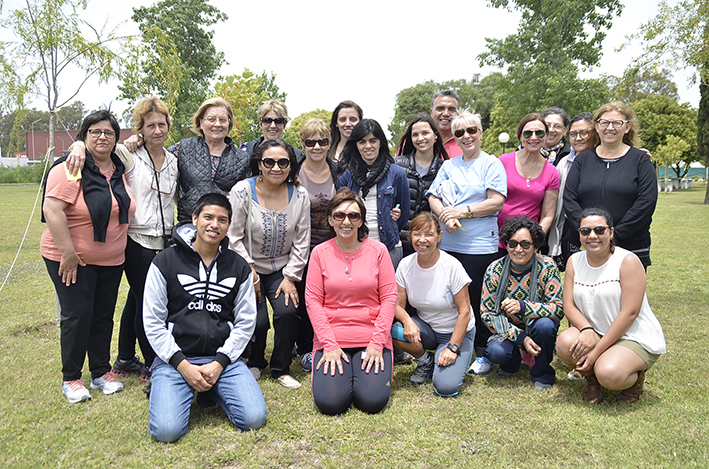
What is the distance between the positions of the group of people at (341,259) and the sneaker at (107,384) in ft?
0.05

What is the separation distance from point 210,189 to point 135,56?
6401 millimetres

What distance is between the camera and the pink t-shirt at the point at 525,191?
496 centimetres

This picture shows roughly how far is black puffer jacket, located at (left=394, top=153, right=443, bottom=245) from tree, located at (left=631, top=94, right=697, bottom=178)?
49265 millimetres

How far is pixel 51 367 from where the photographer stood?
4875 millimetres

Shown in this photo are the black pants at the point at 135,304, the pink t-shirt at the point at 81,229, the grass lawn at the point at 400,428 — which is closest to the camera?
the grass lawn at the point at 400,428

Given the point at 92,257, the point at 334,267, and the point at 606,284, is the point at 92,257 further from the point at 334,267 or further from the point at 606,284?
the point at 606,284

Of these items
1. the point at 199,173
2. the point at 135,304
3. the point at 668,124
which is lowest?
the point at 135,304

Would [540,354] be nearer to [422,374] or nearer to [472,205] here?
[422,374]

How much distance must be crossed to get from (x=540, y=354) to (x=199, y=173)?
11.9 feet

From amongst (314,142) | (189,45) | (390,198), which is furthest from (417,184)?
(189,45)

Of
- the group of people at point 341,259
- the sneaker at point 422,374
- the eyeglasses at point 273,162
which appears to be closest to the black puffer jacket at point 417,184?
the group of people at point 341,259

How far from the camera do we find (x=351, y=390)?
13.1 feet

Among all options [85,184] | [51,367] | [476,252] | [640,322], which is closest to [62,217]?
[85,184]

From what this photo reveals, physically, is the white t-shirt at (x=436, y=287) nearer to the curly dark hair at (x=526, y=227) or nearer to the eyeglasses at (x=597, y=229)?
the curly dark hair at (x=526, y=227)
